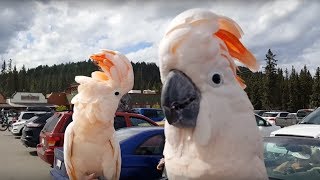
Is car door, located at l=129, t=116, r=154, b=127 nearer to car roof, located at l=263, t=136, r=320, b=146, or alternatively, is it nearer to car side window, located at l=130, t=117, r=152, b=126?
car side window, located at l=130, t=117, r=152, b=126

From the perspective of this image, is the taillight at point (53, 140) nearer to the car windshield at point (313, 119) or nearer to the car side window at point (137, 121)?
the car side window at point (137, 121)

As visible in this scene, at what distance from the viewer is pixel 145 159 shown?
6.93m

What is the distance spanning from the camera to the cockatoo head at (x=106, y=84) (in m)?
4.48

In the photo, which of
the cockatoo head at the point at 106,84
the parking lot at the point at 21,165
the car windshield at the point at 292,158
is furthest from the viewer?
the parking lot at the point at 21,165

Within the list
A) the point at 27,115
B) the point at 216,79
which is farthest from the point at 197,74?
the point at 27,115

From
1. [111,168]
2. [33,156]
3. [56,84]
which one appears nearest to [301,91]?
[33,156]

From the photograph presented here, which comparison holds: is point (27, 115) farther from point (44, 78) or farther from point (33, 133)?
point (44, 78)

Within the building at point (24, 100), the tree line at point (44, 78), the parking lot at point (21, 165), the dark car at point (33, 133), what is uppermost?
the tree line at point (44, 78)

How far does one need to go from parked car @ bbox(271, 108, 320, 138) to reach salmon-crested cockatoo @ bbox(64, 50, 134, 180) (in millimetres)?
5267

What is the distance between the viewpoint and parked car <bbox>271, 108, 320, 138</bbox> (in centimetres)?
872

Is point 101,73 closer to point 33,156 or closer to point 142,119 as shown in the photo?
point 142,119

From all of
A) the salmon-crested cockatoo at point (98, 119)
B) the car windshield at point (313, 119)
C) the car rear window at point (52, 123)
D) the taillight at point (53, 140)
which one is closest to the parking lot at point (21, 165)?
the taillight at point (53, 140)

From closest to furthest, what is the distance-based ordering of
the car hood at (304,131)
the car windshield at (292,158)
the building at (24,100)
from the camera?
1. the car windshield at (292,158)
2. the car hood at (304,131)
3. the building at (24,100)

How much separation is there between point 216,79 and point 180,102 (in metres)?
0.28
